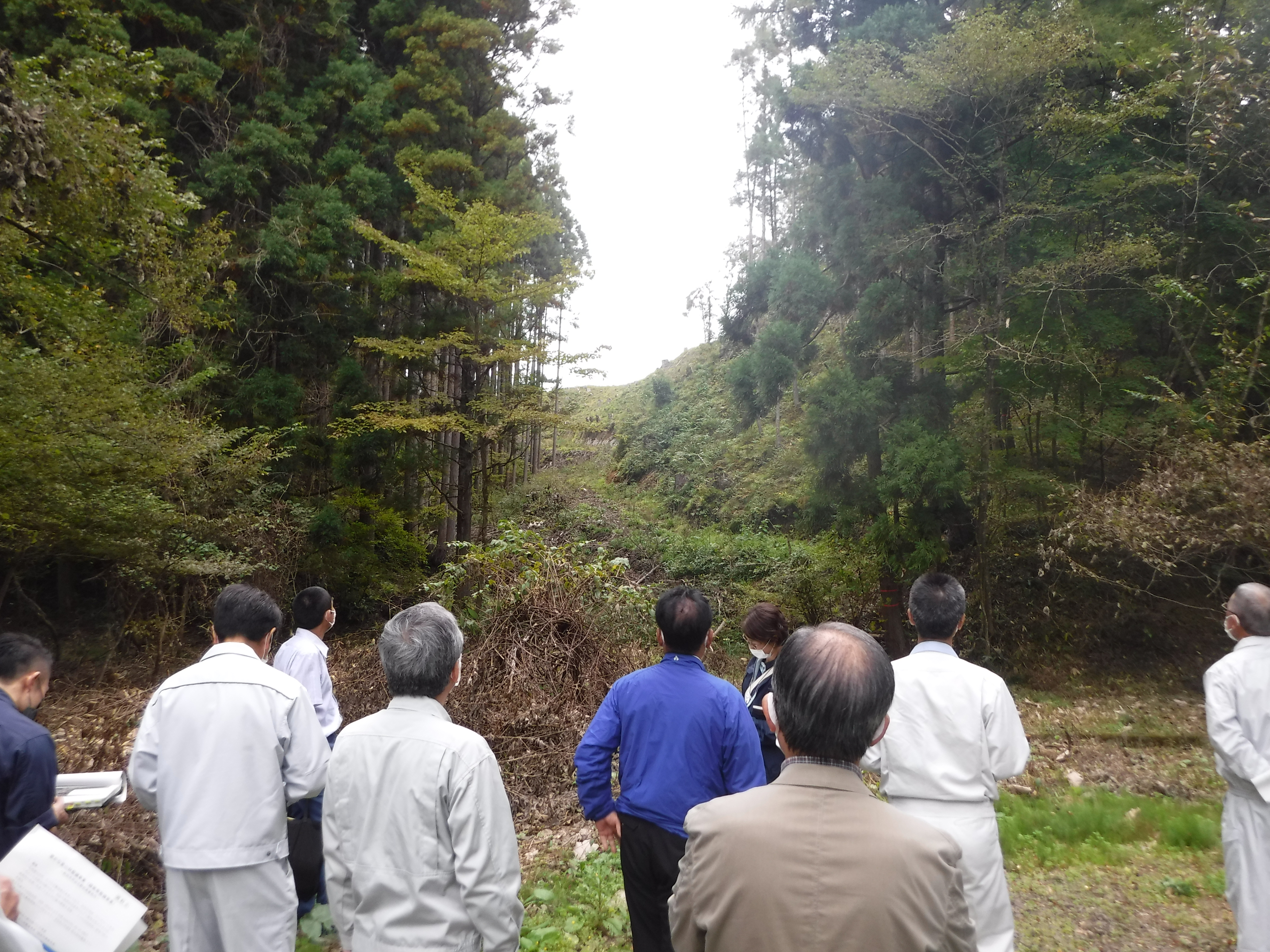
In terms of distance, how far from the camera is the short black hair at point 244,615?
286cm

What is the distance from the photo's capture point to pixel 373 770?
213 centimetres

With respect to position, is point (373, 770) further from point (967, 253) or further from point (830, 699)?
point (967, 253)

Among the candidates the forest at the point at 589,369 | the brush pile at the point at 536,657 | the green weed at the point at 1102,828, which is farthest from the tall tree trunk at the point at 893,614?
the green weed at the point at 1102,828

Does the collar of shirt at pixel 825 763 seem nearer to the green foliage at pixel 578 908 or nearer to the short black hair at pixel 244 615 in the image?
the short black hair at pixel 244 615

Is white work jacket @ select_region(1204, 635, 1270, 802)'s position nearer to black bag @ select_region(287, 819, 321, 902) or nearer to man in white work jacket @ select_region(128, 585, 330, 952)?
man in white work jacket @ select_region(128, 585, 330, 952)

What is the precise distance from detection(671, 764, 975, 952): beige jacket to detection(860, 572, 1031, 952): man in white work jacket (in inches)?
56.8

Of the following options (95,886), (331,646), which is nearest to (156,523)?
(331,646)

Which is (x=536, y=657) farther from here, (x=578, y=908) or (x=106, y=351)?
(x=106, y=351)

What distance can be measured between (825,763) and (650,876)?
5.11 ft

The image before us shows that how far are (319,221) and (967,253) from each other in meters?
11.6

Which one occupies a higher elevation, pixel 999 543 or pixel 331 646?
pixel 999 543

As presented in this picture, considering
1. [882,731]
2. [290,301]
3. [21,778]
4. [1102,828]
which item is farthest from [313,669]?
[290,301]

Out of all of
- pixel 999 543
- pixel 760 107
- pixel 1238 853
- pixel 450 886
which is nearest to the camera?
pixel 450 886

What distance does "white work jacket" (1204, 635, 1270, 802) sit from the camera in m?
3.12
